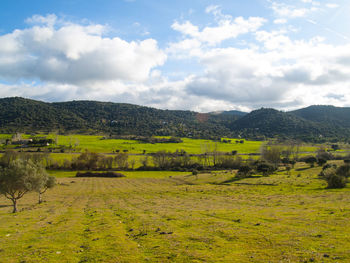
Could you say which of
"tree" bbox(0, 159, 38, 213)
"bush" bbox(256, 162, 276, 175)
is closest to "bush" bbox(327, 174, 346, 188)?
"bush" bbox(256, 162, 276, 175)

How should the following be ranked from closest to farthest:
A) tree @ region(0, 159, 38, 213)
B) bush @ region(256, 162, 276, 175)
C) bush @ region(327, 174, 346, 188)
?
tree @ region(0, 159, 38, 213) < bush @ region(327, 174, 346, 188) < bush @ region(256, 162, 276, 175)

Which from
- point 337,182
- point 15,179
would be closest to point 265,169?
point 337,182

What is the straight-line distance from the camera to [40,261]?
1514cm

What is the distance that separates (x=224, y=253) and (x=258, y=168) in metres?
92.4

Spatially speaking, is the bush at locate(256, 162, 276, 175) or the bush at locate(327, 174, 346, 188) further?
the bush at locate(256, 162, 276, 175)

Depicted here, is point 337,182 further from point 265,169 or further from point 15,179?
point 15,179

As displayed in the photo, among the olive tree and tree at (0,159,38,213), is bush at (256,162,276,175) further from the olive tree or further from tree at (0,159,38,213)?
tree at (0,159,38,213)

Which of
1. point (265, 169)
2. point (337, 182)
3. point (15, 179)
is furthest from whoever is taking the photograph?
point (265, 169)

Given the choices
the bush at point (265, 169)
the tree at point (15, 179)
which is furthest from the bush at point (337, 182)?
the tree at point (15, 179)

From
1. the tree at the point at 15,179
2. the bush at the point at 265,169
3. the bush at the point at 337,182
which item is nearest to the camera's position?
the tree at the point at 15,179

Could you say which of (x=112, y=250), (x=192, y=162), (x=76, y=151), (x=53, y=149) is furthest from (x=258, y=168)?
(x=53, y=149)

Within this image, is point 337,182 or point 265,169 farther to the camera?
point 265,169

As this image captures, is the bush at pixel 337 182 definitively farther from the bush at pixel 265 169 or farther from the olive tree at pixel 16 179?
the olive tree at pixel 16 179

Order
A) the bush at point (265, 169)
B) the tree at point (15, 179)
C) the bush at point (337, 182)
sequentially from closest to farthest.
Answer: the tree at point (15, 179) < the bush at point (337, 182) < the bush at point (265, 169)
